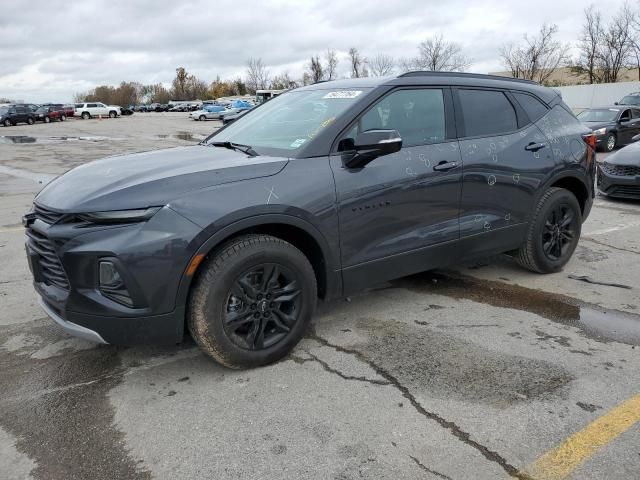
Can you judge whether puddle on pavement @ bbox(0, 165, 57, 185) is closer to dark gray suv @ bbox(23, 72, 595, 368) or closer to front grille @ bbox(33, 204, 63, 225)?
dark gray suv @ bbox(23, 72, 595, 368)

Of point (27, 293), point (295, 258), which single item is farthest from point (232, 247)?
point (27, 293)

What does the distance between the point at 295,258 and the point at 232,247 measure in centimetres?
41

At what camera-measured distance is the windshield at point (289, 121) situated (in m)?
3.67

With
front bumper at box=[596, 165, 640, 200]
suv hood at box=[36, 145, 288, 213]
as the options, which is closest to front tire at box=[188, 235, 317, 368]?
suv hood at box=[36, 145, 288, 213]

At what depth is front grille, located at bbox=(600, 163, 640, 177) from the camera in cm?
909

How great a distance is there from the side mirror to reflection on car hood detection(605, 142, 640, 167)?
7.36m

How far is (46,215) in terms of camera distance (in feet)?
10.2

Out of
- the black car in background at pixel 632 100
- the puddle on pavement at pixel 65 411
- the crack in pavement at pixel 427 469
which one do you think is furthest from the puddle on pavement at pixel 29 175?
the black car in background at pixel 632 100

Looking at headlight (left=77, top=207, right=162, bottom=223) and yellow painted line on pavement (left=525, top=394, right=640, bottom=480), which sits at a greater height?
headlight (left=77, top=207, right=162, bottom=223)

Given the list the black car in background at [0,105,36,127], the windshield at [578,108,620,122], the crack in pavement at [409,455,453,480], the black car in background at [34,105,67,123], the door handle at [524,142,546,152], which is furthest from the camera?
the black car in background at [34,105,67,123]

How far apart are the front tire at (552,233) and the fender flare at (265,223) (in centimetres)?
218

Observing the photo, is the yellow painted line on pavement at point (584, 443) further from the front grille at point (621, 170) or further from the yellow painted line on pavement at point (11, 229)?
the front grille at point (621, 170)

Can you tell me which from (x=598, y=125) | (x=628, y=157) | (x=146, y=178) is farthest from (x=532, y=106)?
(x=598, y=125)

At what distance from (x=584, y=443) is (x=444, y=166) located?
210cm
